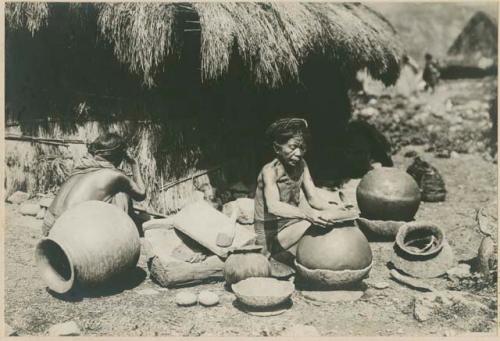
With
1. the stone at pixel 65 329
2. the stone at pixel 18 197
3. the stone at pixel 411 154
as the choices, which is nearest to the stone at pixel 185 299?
the stone at pixel 65 329

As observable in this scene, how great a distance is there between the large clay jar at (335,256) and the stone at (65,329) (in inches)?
77.2

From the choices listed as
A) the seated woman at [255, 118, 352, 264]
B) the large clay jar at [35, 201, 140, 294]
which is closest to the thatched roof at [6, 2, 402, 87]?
the seated woman at [255, 118, 352, 264]

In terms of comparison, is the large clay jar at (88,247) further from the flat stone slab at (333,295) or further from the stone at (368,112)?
the stone at (368,112)

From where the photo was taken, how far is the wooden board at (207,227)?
500 centimetres

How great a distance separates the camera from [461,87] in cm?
1950

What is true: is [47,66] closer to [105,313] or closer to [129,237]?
[129,237]

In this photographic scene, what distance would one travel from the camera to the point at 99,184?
500cm

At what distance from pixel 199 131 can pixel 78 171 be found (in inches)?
86.2

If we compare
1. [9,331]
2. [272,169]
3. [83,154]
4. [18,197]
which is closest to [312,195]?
[272,169]

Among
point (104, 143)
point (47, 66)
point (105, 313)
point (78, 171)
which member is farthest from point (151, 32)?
point (105, 313)

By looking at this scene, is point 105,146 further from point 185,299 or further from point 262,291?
point 262,291

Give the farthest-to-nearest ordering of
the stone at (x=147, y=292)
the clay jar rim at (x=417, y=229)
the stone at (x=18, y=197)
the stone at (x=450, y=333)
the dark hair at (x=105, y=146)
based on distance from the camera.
Answer: the stone at (x=18, y=197) < the dark hair at (x=105, y=146) < the clay jar rim at (x=417, y=229) < the stone at (x=147, y=292) < the stone at (x=450, y=333)

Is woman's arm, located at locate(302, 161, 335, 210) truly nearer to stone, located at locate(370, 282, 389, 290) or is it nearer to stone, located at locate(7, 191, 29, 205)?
stone, located at locate(370, 282, 389, 290)

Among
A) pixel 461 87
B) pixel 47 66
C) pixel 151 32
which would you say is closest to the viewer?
pixel 151 32
